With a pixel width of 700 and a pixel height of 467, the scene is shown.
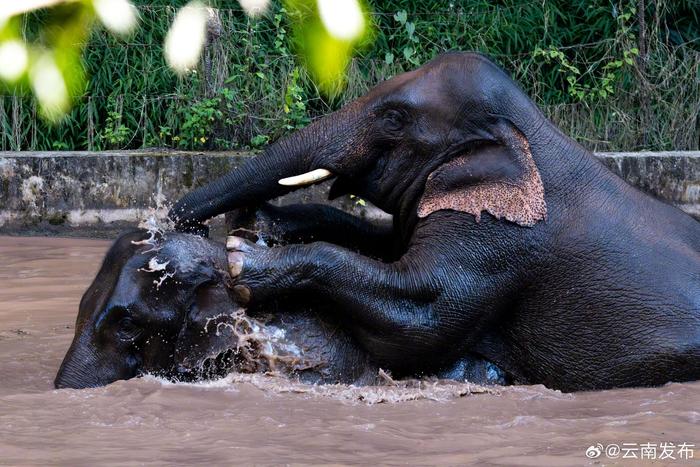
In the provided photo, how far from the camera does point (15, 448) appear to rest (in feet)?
13.5

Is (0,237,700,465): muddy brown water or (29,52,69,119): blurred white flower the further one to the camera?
(0,237,700,465): muddy brown water

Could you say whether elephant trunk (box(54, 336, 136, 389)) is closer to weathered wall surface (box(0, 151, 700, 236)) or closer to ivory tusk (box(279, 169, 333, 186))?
ivory tusk (box(279, 169, 333, 186))

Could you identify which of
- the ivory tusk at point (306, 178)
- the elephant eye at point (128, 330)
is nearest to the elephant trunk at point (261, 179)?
the ivory tusk at point (306, 178)

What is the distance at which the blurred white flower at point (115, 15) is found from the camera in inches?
103

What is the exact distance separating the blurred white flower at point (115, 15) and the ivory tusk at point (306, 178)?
2958 mm

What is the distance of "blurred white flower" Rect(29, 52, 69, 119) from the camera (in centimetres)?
268

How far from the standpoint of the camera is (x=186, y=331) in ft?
16.9

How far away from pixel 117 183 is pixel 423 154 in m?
5.30

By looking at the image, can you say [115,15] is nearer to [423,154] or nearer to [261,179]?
[423,154]

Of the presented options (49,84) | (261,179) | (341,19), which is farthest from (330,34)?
(261,179)

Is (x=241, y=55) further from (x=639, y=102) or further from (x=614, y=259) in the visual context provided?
(x=614, y=259)

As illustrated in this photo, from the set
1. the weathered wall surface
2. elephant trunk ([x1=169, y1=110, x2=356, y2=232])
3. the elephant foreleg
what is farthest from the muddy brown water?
the weathered wall surface

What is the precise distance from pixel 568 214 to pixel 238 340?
1570mm

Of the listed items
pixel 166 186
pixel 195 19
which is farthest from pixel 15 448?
pixel 166 186
